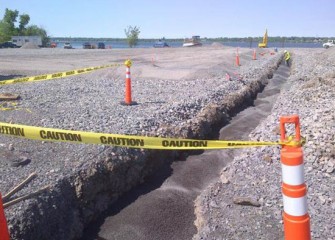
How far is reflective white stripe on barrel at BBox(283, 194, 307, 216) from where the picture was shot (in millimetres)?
2520

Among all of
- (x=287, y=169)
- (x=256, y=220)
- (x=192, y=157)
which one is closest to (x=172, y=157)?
(x=192, y=157)

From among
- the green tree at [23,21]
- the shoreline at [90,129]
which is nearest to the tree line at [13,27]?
the green tree at [23,21]

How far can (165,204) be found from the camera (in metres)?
6.05

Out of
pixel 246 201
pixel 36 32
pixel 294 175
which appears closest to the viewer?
pixel 294 175

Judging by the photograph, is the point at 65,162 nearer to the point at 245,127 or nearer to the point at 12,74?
the point at 245,127

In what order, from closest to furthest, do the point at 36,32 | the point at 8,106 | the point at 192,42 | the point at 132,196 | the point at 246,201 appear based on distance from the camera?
1. the point at 246,201
2. the point at 132,196
3. the point at 8,106
4. the point at 192,42
5. the point at 36,32

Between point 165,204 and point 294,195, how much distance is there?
12.3 feet

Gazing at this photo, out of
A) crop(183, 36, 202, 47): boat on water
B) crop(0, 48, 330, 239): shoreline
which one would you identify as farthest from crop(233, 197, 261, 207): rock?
crop(183, 36, 202, 47): boat on water

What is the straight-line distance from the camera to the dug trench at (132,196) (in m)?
5.02

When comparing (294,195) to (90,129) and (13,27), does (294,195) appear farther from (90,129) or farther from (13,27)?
(13,27)

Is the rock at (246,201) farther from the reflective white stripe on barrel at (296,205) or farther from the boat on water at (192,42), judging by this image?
the boat on water at (192,42)

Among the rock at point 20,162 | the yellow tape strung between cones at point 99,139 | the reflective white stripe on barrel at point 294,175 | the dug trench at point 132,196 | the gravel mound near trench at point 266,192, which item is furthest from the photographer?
the rock at point 20,162

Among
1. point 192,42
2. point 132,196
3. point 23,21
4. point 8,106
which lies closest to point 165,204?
point 132,196

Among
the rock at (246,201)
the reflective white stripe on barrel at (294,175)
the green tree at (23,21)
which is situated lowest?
the rock at (246,201)
